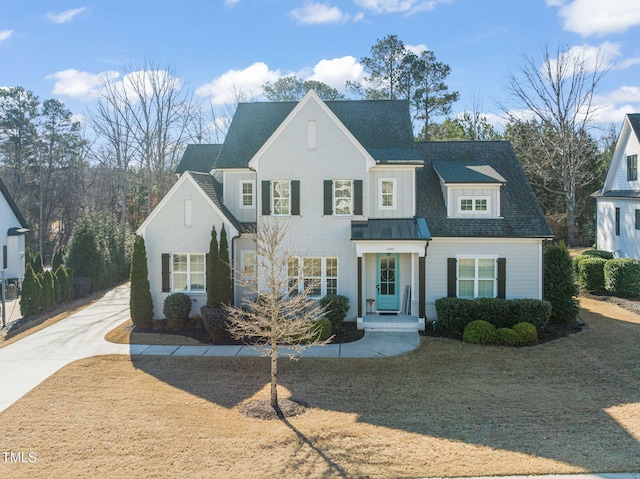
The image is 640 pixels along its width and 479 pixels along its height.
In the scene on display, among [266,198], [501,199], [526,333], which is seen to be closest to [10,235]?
[266,198]

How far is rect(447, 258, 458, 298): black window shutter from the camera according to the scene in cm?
1931

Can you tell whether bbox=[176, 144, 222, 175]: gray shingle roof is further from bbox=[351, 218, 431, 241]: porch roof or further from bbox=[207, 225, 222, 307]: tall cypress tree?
bbox=[351, 218, 431, 241]: porch roof

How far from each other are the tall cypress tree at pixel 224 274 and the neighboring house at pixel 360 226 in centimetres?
67

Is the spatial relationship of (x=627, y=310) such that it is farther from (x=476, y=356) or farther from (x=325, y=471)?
(x=325, y=471)

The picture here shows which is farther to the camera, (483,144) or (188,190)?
(483,144)

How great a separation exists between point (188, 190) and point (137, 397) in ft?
29.2

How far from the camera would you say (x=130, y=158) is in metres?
40.1

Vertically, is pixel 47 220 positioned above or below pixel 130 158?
below

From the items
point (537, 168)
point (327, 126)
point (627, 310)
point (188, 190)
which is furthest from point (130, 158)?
point (627, 310)

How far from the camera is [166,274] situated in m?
19.8

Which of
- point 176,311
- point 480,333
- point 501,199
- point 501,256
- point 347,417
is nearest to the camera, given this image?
point 347,417

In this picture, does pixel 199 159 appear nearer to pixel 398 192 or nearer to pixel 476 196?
pixel 398 192

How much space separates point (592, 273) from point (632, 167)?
24.4ft

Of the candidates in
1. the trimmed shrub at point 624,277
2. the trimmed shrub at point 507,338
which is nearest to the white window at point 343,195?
the trimmed shrub at point 507,338
